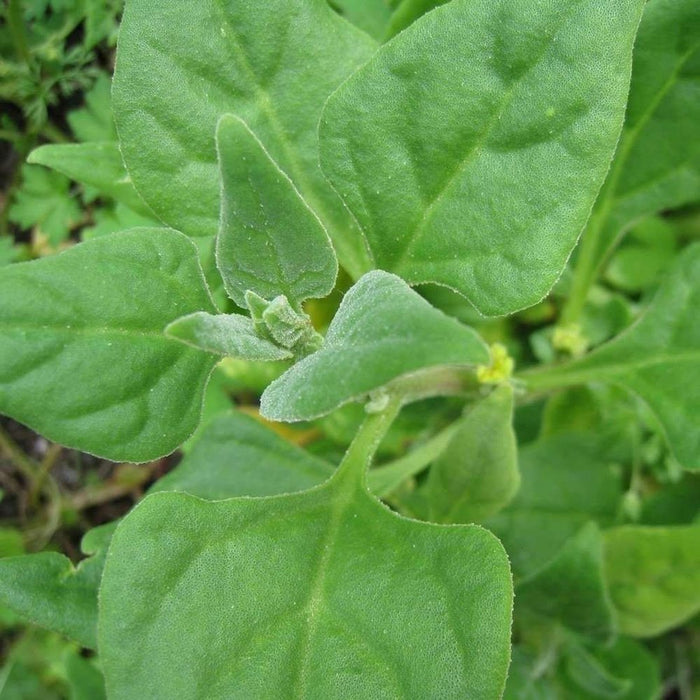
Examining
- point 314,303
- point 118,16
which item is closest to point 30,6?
point 118,16

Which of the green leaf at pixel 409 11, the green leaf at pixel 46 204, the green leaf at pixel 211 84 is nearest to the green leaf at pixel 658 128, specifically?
the green leaf at pixel 409 11

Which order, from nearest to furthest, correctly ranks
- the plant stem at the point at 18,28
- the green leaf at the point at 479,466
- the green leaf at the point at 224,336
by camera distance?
the green leaf at the point at 224,336 → the green leaf at the point at 479,466 → the plant stem at the point at 18,28

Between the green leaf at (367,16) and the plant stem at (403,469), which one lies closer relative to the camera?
the plant stem at (403,469)

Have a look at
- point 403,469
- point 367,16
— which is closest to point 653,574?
point 403,469

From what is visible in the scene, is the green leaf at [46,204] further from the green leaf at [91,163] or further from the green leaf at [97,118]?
the green leaf at [91,163]

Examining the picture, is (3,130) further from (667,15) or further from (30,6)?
(667,15)

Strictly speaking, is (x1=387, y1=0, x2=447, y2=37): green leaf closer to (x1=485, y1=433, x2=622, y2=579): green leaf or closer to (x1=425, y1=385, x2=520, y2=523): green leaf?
(x1=425, y1=385, x2=520, y2=523): green leaf
